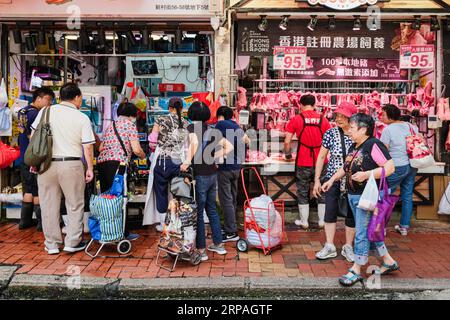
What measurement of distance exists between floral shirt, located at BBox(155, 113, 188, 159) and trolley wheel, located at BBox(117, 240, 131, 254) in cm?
139

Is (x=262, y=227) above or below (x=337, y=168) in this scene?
below

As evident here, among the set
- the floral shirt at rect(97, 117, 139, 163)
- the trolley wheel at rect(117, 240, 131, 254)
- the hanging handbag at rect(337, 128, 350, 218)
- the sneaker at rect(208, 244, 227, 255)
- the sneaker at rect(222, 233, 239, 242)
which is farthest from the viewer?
the sneaker at rect(222, 233, 239, 242)

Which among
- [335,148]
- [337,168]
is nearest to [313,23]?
[335,148]

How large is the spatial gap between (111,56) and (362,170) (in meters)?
5.44

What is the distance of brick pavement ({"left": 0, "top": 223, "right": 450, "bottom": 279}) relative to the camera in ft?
18.9

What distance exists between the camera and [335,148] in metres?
6.18

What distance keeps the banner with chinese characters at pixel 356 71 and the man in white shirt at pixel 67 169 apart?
13.9 ft

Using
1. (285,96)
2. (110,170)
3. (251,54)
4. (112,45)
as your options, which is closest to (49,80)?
(112,45)

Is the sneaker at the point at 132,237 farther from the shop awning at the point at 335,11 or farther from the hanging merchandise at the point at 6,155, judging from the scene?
the shop awning at the point at 335,11

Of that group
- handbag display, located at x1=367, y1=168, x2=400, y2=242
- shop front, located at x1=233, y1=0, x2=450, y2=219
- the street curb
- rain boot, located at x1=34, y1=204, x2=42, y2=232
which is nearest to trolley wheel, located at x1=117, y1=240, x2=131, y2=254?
the street curb

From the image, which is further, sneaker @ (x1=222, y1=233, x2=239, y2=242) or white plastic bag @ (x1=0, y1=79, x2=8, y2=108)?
white plastic bag @ (x1=0, y1=79, x2=8, y2=108)

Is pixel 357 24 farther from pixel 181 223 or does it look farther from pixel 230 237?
pixel 181 223

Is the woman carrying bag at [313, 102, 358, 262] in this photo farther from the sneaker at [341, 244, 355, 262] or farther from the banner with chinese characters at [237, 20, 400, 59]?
the banner with chinese characters at [237, 20, 400, 59]

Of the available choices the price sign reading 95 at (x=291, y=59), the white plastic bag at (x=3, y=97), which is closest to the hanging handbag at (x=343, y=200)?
the price sign reading 95 at (x=291, y=59)
